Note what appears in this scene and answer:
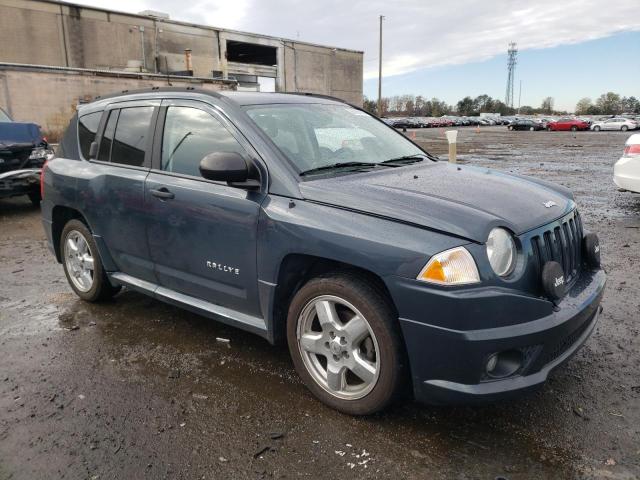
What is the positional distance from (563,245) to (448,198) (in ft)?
2.42

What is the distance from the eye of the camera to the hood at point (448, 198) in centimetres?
258

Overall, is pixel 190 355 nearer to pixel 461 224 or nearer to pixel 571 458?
pixel 461 224

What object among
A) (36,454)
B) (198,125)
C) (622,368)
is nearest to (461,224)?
(622,368)

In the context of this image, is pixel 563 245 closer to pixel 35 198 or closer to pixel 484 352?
pixel 484 352

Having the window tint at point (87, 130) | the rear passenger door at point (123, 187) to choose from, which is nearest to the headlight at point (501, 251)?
the rear passenger door at point (123, 187)

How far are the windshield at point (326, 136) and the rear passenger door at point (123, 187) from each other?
40.2 inches

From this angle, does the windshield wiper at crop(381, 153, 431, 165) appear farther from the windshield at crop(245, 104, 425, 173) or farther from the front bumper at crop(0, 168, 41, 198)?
the front bumper at crop(0, 168, 41, 198)

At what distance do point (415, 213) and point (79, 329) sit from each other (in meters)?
3.05

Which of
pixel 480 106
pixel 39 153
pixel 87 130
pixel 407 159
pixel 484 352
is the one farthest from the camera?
pixel 480 106

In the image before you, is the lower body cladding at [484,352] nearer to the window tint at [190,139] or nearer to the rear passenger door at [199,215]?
the rear passenger door at [199,215]

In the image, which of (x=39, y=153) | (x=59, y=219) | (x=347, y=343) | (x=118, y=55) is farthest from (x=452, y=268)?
(x=118, y=55)

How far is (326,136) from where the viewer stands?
12.2 feet

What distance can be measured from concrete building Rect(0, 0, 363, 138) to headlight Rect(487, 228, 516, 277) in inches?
965

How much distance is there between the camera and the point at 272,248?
302 cm
